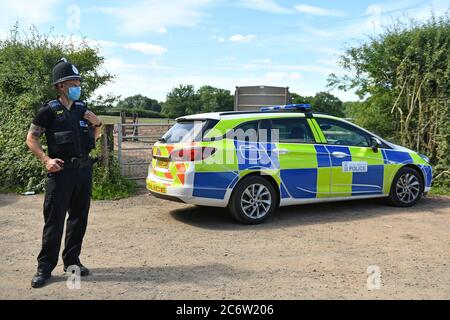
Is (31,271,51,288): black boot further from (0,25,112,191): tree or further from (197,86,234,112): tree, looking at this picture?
(197,86,234,112): tree

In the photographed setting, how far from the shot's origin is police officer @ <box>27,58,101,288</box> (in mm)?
4168

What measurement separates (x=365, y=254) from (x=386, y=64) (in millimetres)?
6588

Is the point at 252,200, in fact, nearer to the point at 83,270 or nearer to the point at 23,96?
the point at 83,270

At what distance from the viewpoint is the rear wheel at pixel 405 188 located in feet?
25.2

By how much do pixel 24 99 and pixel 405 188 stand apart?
757 cm

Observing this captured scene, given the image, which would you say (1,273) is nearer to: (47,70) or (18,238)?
(18,238)

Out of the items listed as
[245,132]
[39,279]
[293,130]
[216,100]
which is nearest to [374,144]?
[293,130]

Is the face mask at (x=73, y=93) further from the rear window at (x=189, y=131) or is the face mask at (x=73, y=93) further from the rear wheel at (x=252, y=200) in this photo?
the rear wheel at (x=252, y=200)

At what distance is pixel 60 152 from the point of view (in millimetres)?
4215

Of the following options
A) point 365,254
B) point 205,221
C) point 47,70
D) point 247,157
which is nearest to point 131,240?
point 205,221

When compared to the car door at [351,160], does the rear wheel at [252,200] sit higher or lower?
lower

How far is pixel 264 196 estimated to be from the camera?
657 centimetres

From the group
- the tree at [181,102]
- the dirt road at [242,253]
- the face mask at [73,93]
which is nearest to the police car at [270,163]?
the dirt road at [242,253]

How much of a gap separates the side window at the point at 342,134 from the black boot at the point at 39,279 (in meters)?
4.53
